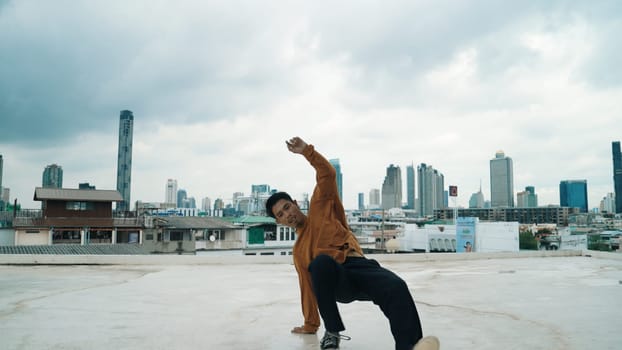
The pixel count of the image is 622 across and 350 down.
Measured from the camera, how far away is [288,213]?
280 cm

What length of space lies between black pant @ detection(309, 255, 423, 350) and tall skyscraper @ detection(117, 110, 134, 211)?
140620 millimetres

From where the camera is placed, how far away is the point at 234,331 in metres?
3.21

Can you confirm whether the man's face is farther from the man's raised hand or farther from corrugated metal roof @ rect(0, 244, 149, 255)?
corrugated metal roof @ rect(0, 244, 149, 255)

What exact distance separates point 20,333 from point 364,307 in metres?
2.87

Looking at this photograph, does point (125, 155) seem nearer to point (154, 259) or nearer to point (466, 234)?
point (466, 234)

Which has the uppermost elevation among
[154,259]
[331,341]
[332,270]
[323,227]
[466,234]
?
[323,227]

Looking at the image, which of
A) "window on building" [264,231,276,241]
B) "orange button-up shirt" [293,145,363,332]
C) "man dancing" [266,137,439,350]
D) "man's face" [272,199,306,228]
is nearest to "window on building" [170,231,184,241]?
"window on building" [264,231,276,241]

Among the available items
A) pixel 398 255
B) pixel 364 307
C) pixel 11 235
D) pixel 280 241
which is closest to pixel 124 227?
pixel 11 235

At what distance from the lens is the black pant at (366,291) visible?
2.12m

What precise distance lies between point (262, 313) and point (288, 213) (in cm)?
157

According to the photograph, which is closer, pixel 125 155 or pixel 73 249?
pixel 73 249

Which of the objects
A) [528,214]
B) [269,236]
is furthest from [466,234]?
[528,214]

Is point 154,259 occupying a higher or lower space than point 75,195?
lower

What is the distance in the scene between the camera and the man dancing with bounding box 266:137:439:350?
2150mm
